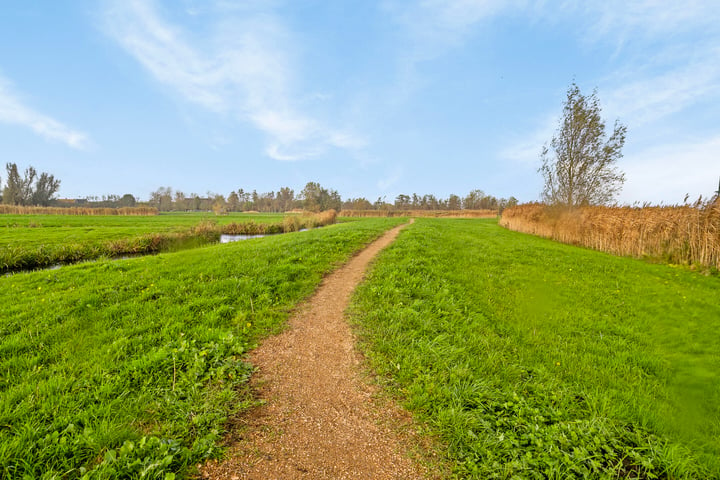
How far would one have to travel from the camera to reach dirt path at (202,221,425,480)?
2.41 m

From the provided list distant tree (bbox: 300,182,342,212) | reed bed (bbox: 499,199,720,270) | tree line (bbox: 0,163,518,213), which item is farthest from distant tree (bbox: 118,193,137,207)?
reed bed (bbox: 499,199,720,270)

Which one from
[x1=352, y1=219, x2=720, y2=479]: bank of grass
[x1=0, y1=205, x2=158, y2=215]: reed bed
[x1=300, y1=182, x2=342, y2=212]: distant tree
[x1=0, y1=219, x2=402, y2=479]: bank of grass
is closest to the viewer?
[x1=0, y1=219, x2=402, y2=479]: bank of grass

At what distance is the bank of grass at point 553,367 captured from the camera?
2623 millimetres

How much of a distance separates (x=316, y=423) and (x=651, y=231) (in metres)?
17.6

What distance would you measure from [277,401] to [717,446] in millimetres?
4964

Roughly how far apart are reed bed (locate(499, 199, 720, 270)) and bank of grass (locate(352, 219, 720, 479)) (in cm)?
303

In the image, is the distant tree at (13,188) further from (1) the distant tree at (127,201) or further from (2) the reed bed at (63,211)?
(1) the distant tree at (127,201)

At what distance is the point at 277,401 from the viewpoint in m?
3.24

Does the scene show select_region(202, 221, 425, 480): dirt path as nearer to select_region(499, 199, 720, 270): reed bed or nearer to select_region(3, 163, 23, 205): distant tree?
select_region(499, 199, 720, 270): reed bed

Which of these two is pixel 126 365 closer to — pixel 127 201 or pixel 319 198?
pixel 319 198

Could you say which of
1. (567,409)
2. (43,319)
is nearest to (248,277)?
(43,319)

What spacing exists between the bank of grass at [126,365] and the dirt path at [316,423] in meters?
0.30

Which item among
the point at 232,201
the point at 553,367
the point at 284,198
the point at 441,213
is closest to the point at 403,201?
the point at 441,213

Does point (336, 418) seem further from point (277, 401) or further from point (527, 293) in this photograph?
point (527, 293)
